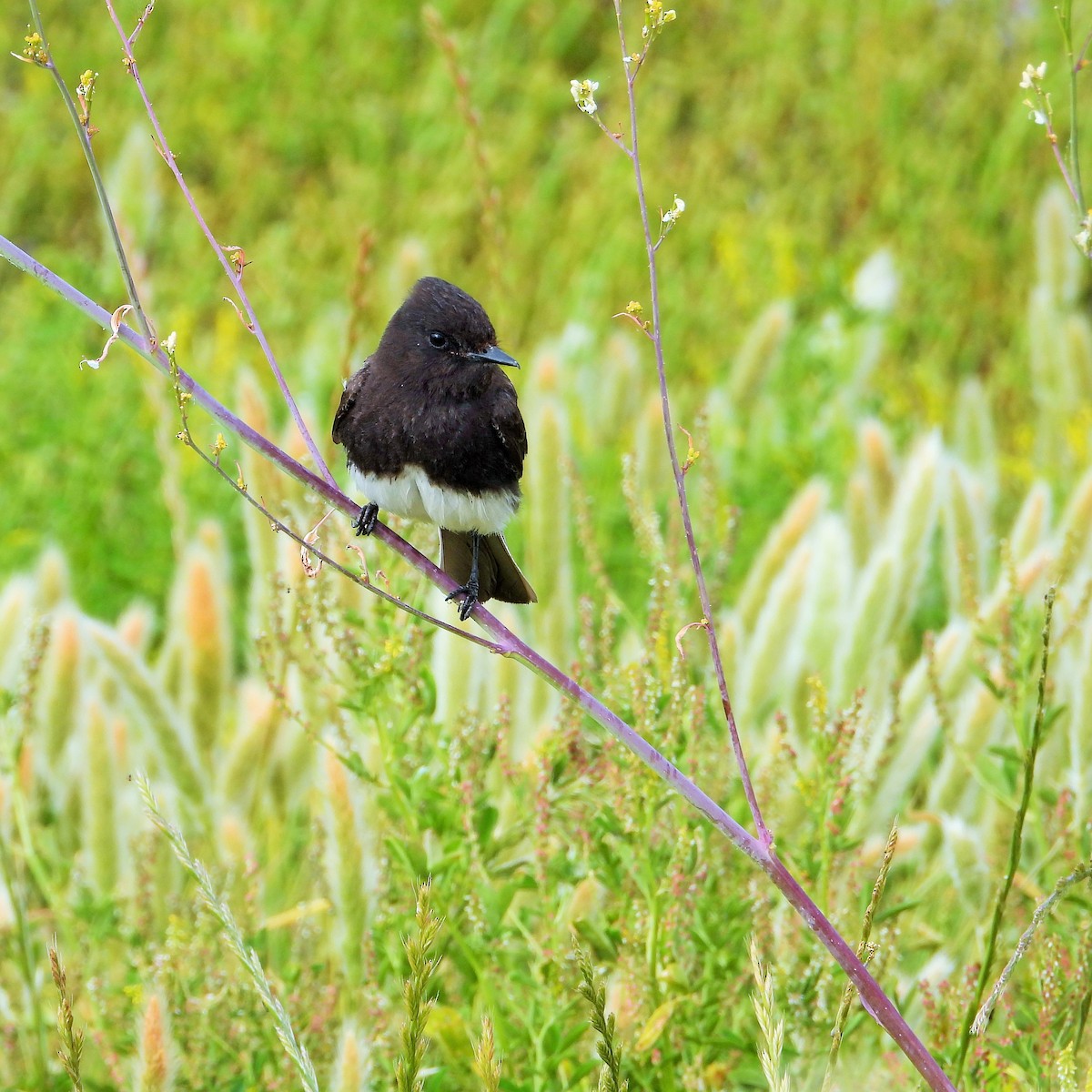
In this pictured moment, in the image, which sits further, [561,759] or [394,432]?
[394,432]

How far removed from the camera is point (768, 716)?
10.2ft

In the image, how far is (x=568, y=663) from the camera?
2.74 metres

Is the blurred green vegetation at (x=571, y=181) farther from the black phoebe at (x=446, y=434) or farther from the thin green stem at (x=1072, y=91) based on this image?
the thin green stem at (x=1072, y=91)

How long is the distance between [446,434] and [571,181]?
4.00 m

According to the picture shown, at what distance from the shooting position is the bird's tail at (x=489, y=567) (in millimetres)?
2242

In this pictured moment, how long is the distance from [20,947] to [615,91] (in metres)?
4.98

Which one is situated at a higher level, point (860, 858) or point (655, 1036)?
point (860, 858)

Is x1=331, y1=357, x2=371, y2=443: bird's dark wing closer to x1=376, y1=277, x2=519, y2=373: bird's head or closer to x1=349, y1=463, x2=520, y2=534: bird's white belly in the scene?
x1=376, y1=277, x2=519, y2=373: bird's head

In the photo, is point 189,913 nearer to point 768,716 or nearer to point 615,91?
point 768,716

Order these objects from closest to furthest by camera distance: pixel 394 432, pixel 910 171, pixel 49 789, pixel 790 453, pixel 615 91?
pixel 394 432 → pixel 49 789 → pixel 790 453 → pixel 910 171 → pixel 615 91

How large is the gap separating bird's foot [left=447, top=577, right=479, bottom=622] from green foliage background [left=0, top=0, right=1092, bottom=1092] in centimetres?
9

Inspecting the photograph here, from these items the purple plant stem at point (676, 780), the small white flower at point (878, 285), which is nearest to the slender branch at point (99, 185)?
the purple plant stem at point (676, 780)

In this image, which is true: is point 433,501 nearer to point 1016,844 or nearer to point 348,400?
point 348,400

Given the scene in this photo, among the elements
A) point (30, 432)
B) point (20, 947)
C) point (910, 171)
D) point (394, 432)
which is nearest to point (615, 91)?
point (910, 171)
